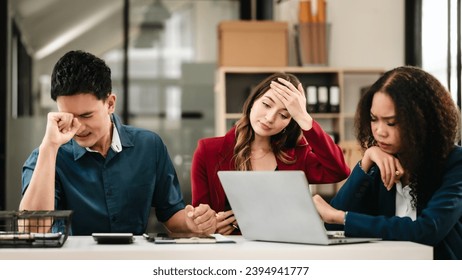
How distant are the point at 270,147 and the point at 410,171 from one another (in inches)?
30.5

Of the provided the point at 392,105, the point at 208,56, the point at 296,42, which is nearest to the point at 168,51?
the point at 208,56

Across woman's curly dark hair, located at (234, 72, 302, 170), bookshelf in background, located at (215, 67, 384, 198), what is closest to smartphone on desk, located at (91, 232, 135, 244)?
woman's curly dark hair, located at (234, 72, 302, 170)

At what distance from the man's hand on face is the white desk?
0.49 meters

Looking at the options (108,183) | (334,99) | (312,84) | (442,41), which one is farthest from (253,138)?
(312,84)

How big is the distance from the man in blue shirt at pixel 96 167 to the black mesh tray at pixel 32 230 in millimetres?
315

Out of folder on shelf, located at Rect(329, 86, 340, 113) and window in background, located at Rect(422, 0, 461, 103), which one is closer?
window in background, located at Rect(422, 0, 461, 103)

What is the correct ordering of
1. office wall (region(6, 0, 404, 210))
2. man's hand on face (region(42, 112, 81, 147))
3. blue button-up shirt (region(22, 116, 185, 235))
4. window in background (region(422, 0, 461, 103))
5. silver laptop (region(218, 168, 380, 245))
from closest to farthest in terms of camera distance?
silver laptop (region(218, 168, 380, 245)) < man's hand on face (region(42, 112, 81, 147)) < blue button-up shirt (region(22, 116, 185, 235)) < window in background (region(422, 0, 461, 103)) < office wall (region(6, 0, 404, 210))

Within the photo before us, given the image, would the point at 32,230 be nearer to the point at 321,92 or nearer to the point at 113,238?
the point at 113,238

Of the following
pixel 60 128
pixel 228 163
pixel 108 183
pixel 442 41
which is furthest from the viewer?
pixel 442 41

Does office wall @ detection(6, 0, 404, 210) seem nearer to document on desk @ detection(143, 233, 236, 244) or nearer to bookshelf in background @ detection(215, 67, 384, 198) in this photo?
bookshelf in background @ detection(215, 67, 384, 198)

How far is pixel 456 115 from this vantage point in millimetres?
2295

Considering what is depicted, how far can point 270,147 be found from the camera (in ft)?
9.56

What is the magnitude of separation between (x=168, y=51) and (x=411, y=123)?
427 cm

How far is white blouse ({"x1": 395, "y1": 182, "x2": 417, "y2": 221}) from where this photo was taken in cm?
227
